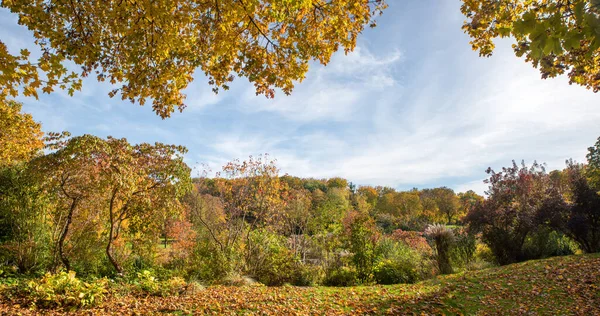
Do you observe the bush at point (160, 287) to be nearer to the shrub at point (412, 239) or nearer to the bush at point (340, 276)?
the bush at point (340, 276)

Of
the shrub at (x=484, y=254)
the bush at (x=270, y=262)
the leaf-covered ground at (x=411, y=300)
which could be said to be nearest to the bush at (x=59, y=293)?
the leaf-covered ground at (x=411, y=300)

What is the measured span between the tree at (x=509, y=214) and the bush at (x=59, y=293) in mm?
11411

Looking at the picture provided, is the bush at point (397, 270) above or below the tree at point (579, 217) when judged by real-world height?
below

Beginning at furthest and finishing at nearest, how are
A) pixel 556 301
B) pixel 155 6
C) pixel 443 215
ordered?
pixel 443 215 → pixel 556 301 → pixel 155 6

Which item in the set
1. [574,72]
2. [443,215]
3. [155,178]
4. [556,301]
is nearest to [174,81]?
[155,178]

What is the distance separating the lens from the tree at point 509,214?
10.1m

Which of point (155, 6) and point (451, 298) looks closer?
point (155, 6)

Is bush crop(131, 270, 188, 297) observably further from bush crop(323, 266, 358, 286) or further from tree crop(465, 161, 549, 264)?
tree crop(465, 161, 549, 264)

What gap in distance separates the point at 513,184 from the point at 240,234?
11.0 meters

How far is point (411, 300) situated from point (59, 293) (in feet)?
19.8

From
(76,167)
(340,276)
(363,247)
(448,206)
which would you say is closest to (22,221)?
(76,167)

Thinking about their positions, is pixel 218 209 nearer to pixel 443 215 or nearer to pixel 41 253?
pixel 41 253

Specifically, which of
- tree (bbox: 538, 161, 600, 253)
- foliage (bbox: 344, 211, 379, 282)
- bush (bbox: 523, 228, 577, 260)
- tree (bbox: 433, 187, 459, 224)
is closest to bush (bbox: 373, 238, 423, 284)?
foliage (bbox: 344, 211, 379, 282)

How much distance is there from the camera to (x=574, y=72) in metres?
4.78
